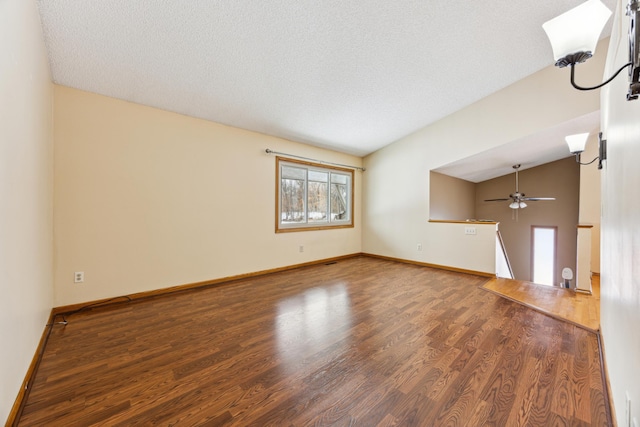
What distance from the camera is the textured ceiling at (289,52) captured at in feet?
7.00

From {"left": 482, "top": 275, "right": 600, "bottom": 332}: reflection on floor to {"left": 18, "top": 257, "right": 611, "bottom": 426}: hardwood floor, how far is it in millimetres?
155

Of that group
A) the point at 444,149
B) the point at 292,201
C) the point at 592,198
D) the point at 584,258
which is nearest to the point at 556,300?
the point at 584,258

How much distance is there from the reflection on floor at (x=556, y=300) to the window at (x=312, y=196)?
298cm

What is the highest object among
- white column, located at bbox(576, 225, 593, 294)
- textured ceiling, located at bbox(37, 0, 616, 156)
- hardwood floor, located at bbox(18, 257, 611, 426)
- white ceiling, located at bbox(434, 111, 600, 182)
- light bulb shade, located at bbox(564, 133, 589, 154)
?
textured ceiling, located at bbox(37, 0, 616, 156)

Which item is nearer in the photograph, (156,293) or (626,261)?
(626,261)

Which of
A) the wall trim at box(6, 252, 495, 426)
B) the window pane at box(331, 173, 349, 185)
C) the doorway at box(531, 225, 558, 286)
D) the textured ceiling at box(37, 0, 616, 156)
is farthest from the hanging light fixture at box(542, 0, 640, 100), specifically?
the doorway at box(531, 225, 558, 286)

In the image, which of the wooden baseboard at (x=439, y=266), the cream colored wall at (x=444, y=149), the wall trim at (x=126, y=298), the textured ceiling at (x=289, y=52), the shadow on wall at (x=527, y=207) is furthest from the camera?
the shadow on wall at (x=527, y=207)

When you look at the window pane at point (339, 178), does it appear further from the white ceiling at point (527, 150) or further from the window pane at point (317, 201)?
the white ceiling at point (527, 150)

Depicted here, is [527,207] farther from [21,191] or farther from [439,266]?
[21,191]

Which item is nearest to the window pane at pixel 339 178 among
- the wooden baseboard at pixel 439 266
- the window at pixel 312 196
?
the window at pixel 312 196

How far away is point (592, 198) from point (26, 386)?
276 inches

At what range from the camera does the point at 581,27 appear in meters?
1.10

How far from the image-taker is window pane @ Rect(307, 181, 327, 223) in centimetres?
520

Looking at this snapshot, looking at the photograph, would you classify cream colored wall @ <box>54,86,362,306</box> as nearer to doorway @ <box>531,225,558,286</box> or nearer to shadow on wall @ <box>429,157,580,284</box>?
shadow on wall @ <box>429,157,580,284</box>
